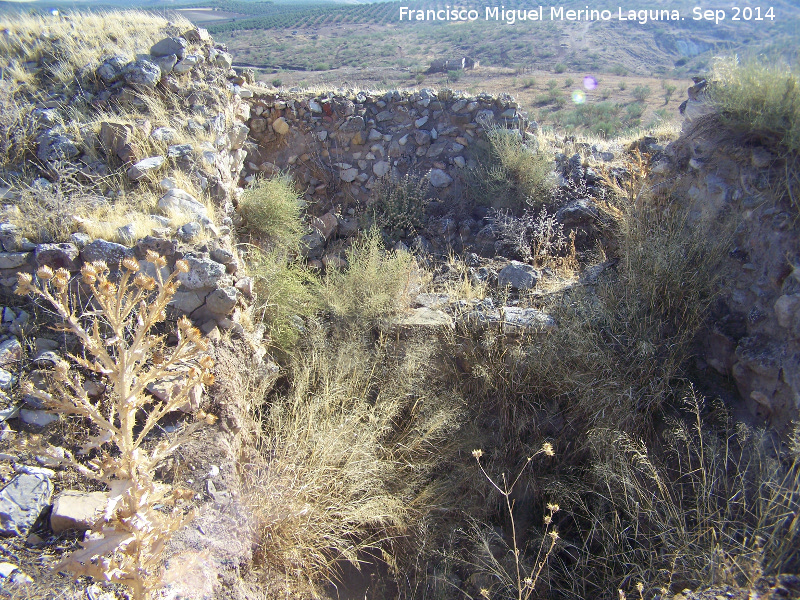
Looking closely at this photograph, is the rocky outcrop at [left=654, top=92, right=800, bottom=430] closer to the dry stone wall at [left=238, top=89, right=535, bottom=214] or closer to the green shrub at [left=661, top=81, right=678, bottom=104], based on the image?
the dry stone wall at [left=238, top=89, right=535, bottom=214]

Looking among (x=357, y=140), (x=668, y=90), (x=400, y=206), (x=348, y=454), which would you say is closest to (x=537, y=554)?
(x=348, y=454)

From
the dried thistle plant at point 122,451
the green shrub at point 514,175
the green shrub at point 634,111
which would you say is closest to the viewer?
the dried thistle plant at point 122,451

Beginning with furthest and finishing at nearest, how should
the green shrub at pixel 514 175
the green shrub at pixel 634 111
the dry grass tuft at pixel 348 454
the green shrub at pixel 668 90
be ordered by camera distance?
the green shrub at pixel 668 90, the green shrub at pixel 634 111, the green shrub at pixel 514 175, the dry grass tuft at pixel 348 454

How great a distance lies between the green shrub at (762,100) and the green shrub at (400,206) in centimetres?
335

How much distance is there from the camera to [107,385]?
2.59 m

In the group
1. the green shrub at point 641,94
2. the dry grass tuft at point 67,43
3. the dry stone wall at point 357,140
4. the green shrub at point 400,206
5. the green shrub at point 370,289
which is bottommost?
the green shrub at point 370,289

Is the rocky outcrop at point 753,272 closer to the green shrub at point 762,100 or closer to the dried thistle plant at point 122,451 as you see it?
the green shrub at point 762,100

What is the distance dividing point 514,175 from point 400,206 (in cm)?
153

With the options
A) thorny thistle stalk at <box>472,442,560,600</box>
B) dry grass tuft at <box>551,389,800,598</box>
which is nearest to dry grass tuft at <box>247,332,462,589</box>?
thorny thistle stalk at <box>472,442,560,600</box>

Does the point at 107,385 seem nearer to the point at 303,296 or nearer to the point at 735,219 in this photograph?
the point at 303,296

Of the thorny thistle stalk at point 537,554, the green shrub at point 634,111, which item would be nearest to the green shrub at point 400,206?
the thorny thistle stalk at point 537,554

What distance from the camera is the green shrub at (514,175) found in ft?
19.4

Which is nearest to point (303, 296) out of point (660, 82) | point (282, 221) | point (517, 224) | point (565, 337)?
point (282, 221)

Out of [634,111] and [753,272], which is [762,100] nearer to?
[753,272]
